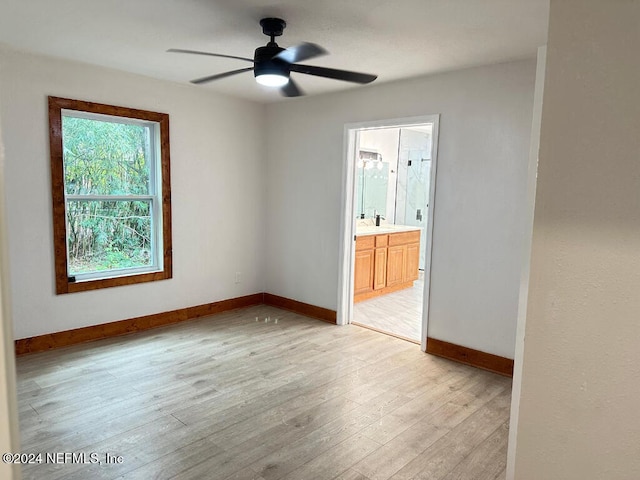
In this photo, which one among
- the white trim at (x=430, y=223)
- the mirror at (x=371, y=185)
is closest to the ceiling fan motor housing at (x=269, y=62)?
the white trim at (x=430, y=223)

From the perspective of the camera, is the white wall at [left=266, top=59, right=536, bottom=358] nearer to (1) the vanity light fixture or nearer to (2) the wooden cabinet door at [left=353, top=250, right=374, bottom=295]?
(2) the wooden cabinet door at [left=353, top=250, right=374, bottom=295]

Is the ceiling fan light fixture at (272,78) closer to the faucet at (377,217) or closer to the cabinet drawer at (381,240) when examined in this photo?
the cabinet drawer at (381,240)

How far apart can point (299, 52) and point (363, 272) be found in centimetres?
337

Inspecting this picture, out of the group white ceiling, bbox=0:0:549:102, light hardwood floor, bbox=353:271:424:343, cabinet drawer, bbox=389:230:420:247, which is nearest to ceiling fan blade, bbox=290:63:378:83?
white ceiling, bbox=0:0:549:102

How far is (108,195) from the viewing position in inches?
159

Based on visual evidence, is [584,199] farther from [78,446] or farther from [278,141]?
[278,141]

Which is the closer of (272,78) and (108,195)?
(272,78)

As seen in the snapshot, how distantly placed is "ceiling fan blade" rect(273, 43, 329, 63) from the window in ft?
7.11

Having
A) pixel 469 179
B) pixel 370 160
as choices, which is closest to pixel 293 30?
pixel 469 179

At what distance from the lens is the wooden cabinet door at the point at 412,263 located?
20.8 feet

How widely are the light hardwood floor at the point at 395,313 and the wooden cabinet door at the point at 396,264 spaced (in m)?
0.19

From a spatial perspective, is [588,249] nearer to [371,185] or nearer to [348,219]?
[348,219]

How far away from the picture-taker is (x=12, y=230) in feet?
11.4

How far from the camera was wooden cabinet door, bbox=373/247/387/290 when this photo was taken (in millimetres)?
5651
